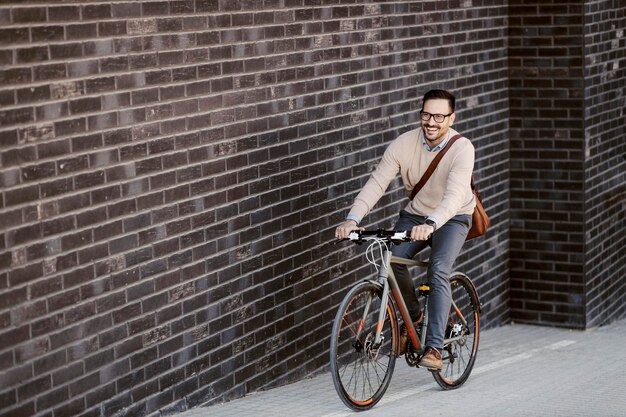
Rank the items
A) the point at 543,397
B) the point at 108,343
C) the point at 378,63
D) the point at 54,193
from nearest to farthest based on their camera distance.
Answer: the point at 54,193 → the point at 108,343 → the point at 543,397 → the point at 378,63

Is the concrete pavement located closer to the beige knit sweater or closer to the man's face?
the beige knit sweater

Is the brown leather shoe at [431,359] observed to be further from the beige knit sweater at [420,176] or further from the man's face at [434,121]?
the man's face at [434,121]

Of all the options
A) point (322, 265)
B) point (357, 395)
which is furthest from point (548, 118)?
point (357, 395)

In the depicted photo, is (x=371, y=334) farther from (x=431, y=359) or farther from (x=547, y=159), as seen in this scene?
(x=547, y=159)

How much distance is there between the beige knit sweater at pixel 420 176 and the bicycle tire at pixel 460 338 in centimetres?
59

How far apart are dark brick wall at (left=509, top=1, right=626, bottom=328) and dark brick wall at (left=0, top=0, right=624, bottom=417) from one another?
90 centimetres

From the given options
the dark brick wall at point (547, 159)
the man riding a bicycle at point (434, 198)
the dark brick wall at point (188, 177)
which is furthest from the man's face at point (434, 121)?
the dark brick wall at point (547, 159)

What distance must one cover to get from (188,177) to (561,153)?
5.24 metres

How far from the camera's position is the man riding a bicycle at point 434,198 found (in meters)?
7.50

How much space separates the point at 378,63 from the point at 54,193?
3.78 m

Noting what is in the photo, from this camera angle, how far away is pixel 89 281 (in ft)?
20.4

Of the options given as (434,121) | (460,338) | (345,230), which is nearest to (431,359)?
(460,338)

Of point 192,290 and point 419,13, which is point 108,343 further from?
point 419,13

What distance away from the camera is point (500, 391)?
8.11 metres
